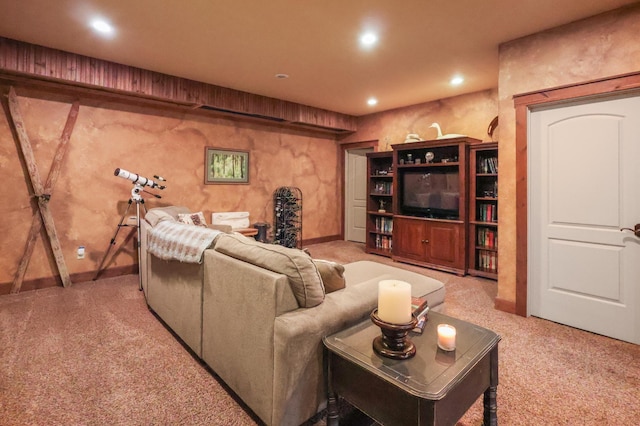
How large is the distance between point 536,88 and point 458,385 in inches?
109

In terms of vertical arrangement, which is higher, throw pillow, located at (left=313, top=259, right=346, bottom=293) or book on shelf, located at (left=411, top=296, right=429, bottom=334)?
throw pillow, located at (left=313, top=259, right=346, bottom=293)

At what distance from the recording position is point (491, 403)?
1.50 metres

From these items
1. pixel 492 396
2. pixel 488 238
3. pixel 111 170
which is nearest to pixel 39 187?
pixel 111 170

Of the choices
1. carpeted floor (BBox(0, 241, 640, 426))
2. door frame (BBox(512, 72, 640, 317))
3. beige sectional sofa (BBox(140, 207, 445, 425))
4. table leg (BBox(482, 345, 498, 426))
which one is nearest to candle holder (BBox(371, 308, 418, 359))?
beige sectional sofa (BBox(140, 207, 445, 425))

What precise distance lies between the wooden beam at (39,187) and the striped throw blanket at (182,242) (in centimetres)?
207

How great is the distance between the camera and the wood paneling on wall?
3195mm

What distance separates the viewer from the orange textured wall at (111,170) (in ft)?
11.8

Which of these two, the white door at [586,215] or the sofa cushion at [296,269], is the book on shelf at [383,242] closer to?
the white door at [586,215]

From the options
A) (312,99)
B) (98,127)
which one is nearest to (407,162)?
(312,99)

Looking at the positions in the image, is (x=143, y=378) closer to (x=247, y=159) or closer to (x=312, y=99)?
(x=247, y=159)

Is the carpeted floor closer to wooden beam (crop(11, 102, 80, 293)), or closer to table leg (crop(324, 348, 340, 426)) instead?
table leg (crop(324, 348, 340, 426))

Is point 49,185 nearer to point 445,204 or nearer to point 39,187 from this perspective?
point 39,187

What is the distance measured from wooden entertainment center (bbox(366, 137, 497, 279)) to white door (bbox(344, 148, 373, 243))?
1.19 m

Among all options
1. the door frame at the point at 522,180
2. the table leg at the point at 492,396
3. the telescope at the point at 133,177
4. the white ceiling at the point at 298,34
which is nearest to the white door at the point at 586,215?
the door frame at the point at 522,180
